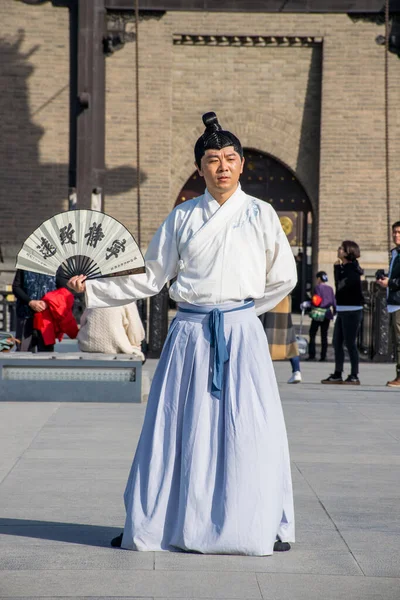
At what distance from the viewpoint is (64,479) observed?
6.65 metres

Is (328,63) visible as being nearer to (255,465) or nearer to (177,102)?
(177,102)

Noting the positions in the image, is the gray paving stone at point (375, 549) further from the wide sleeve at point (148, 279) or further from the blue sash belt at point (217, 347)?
the wide sleeve at point (148, 279)

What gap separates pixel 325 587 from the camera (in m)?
4.41

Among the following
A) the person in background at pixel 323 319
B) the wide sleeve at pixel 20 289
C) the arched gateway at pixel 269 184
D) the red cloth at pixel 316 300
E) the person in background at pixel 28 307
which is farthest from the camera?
the arched gateway at pixel 269 184

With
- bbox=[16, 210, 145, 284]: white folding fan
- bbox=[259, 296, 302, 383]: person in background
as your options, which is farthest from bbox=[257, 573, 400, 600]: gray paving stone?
bbox=[259, 296, 302, 383]: person in background

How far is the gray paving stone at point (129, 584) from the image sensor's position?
168 inches

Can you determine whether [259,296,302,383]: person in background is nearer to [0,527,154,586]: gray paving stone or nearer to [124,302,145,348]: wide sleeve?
[124,302,145,348]: wide sleeve

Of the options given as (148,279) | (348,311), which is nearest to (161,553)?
(148,279)

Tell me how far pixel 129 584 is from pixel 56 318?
7.37m

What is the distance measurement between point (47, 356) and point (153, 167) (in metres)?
13.1

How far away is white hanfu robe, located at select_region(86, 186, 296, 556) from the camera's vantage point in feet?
16.0

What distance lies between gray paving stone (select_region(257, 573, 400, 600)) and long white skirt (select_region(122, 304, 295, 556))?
1.23 ft

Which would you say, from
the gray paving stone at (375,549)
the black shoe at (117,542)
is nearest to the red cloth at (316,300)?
the gray paving stone at (375,549)

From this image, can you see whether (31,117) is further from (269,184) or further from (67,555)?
(67,555)
